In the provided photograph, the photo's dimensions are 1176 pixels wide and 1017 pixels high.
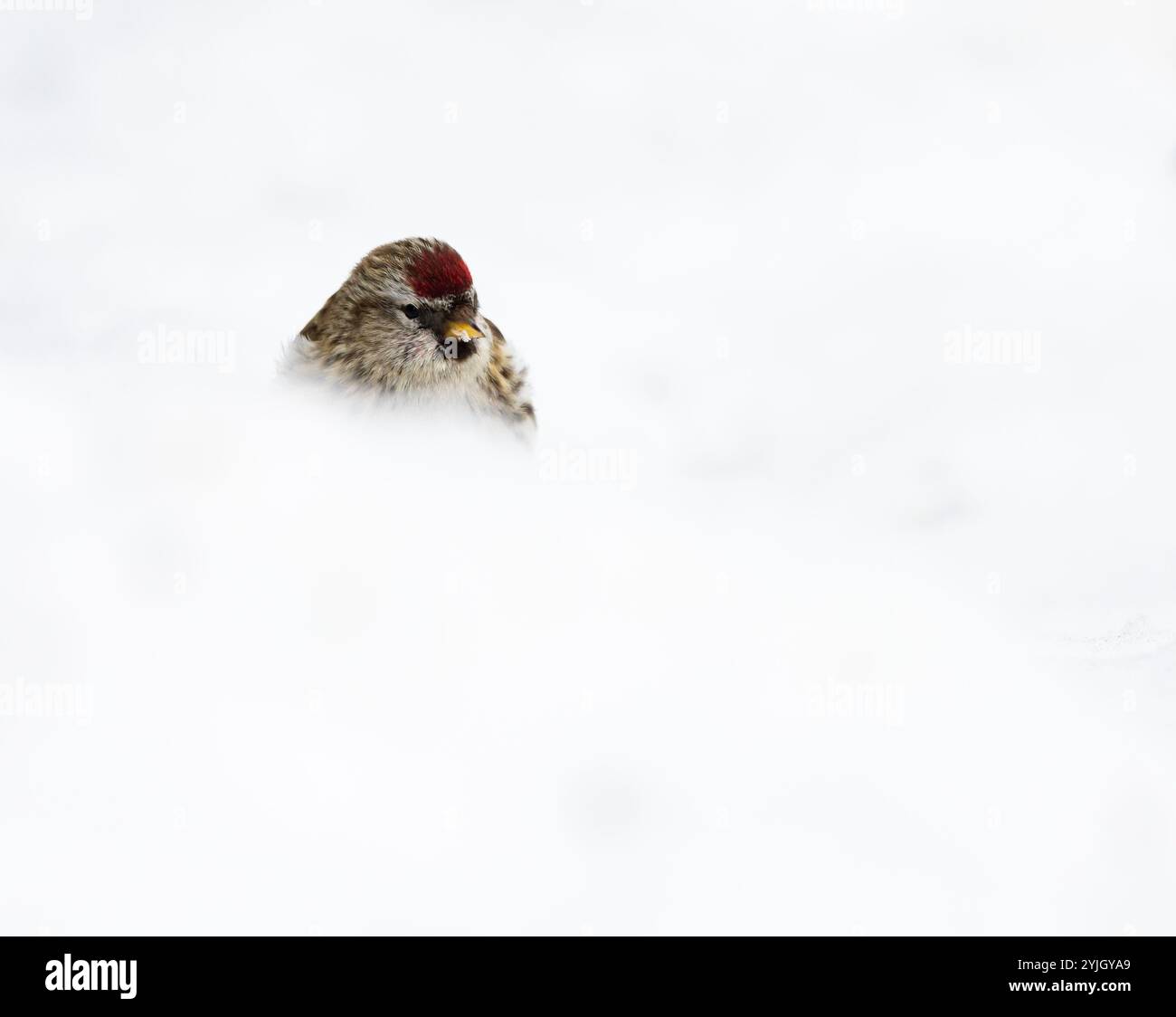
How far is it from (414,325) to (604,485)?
79 centimetres

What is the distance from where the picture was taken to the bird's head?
3.54 metres

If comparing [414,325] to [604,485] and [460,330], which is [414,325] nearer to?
[460,330]

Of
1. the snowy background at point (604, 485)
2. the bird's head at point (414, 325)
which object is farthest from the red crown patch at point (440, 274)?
the snowy background at point (604, 485)

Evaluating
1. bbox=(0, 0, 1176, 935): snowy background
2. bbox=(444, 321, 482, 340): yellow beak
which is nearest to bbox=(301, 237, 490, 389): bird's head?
bbox=(444, 321, 482, 340): yellow beak

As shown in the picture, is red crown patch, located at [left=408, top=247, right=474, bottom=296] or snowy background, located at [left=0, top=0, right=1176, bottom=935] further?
red crown patch, located at [left=408, top=247, right=474, bottom=296]

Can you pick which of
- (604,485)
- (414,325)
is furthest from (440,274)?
(604,485)

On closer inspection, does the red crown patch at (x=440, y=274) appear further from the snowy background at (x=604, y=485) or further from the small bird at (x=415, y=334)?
the snowy background at (x=604, y=485)

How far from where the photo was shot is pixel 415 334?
11.7ft

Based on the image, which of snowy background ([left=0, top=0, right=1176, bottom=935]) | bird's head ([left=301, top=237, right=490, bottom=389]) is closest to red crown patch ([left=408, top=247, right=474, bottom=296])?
bird's head ([left=301, top=237, right=490, bottom=389])

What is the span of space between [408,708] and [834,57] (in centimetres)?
426

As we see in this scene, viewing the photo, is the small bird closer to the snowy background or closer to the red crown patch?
the red crown patch

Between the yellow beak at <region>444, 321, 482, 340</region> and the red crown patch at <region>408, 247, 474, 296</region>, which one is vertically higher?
the red crown patch at <region>408, 247, 474, 296</region>

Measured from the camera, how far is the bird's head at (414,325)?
11.6 feet

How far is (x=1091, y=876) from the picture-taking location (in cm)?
205
